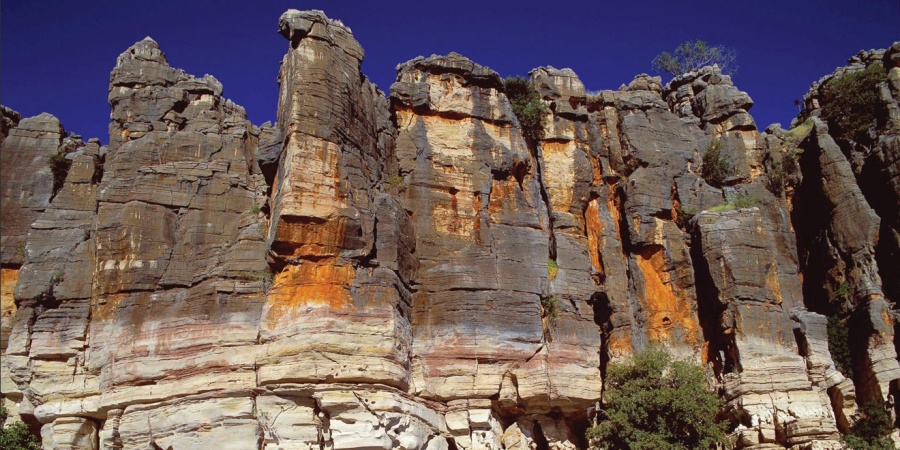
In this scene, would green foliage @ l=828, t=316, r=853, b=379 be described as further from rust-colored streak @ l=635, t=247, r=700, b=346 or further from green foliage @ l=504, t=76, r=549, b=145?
green foliage @ l=504, t=76, r=549, b=145

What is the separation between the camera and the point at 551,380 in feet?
88.1

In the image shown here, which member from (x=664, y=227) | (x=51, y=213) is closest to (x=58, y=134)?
(x=51, y=213)

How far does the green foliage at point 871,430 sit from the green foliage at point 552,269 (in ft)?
37.3

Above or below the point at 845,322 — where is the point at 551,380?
below

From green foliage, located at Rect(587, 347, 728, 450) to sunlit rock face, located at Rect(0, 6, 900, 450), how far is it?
4.05 feet

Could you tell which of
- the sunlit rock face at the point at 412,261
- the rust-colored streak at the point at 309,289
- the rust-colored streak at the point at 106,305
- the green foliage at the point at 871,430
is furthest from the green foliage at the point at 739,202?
the rust-colored streak at the point at 106,305

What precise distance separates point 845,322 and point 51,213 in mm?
29436

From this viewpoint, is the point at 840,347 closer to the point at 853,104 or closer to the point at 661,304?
the point at 661,304

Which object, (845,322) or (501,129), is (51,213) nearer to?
(501,129)

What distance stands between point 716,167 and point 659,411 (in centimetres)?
→ 1166

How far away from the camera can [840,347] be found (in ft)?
101

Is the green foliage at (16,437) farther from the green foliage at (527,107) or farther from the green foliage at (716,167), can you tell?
the green foliage at (716,167)

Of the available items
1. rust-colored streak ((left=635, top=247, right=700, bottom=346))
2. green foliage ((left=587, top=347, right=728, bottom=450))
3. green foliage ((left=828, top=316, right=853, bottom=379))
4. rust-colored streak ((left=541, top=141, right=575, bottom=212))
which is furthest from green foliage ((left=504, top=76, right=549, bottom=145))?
green foliage ((left=828, top=316, right=853, bottom=379))

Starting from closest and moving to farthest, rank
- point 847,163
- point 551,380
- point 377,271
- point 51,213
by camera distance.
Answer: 1. point 377,271
2. point 551,380
3. point 51,213
4. point 847,163
